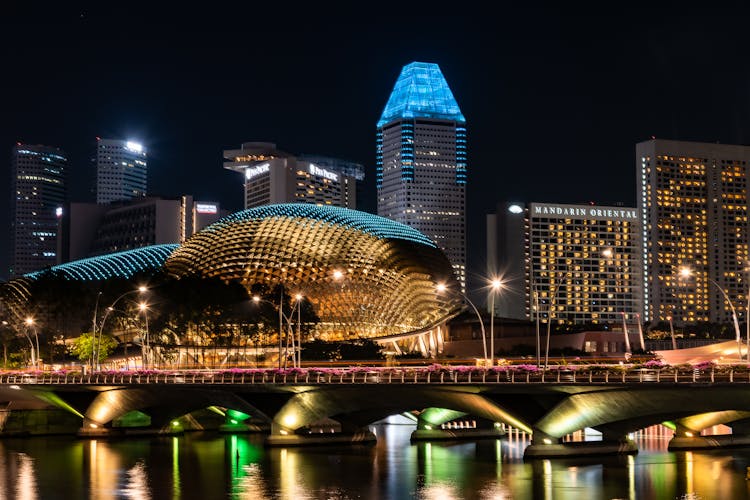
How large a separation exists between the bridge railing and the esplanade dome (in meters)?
53.2

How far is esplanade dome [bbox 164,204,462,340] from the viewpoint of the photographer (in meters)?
160

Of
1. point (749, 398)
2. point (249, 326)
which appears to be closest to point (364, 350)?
point (249, 326)

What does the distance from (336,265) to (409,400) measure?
259ft

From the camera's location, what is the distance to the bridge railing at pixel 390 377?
73562mm

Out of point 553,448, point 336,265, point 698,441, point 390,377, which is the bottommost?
point 698,441

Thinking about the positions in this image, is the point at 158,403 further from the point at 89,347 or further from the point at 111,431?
the point at 89,347

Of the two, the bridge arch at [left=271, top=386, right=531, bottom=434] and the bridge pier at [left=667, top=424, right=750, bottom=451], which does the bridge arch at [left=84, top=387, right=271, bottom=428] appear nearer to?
the bridge arch at [left=271, top=386, right=531, bottom=434]

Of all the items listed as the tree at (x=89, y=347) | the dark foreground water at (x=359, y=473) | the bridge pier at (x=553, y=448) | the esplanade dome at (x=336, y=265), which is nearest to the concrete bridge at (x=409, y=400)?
the bridge pier at (x=553, y=448)

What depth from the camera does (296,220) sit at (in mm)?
173250

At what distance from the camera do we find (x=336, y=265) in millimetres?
162375

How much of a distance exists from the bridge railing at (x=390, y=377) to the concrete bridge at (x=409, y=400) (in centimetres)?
9

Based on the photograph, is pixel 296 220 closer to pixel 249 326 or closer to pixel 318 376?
pixel 249 326

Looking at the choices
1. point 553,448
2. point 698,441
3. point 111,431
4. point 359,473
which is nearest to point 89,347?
point 111,431

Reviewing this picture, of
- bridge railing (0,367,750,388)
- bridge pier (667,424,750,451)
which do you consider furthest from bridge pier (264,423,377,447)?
bridge pier (667,424,750,451)
